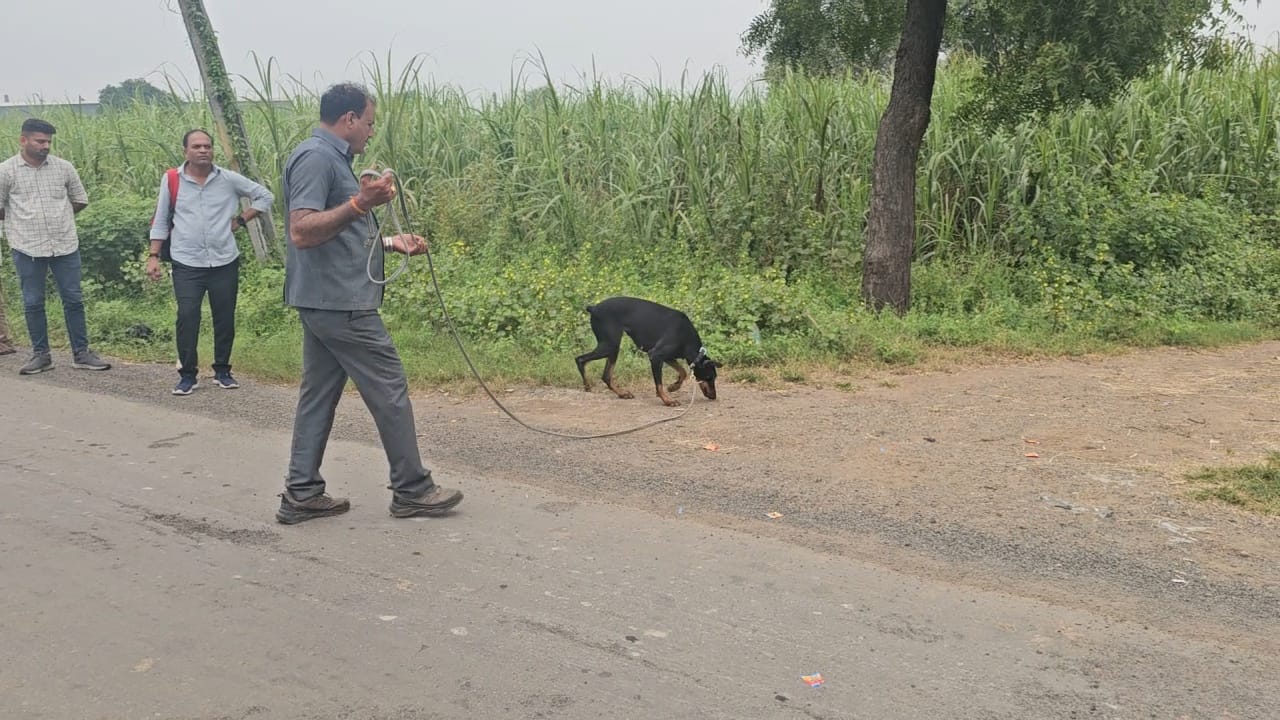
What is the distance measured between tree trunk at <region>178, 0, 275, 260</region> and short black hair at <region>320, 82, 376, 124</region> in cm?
664

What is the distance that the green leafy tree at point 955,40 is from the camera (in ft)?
24.9

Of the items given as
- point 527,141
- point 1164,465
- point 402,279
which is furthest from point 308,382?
point 527,141

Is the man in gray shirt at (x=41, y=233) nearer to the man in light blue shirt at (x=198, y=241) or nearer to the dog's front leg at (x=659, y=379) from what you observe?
the man in light blue shirt at (x=198, y=241)

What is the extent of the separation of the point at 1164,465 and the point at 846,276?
4.84 m

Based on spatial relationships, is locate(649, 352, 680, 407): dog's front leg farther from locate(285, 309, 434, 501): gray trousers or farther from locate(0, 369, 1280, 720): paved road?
locate(285, 309, 434, 501): gray trousers

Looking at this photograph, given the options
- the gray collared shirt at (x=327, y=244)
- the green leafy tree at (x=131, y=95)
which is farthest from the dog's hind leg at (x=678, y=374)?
the green leafy tree at (x=131, y=95)

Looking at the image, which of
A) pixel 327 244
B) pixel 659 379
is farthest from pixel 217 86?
pixel 327 244

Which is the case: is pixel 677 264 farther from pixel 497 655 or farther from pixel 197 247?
pixel 497 655

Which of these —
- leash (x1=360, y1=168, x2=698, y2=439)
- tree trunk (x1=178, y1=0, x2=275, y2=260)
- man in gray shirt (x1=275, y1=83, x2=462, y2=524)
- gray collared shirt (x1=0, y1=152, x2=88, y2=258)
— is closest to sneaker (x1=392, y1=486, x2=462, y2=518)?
man in gray shirt (x1=275, y1=83, x2=462, y2=524)

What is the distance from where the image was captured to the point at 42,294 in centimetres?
839

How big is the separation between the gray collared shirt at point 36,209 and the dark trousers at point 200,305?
1497 millimetres

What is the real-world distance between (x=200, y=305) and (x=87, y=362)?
1.62 m

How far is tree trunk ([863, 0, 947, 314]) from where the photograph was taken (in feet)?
27.6

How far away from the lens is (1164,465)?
5254 millimetres
